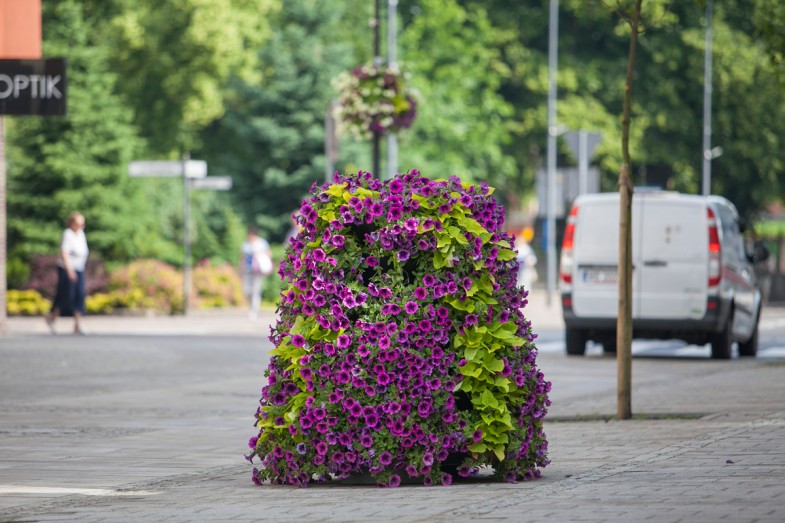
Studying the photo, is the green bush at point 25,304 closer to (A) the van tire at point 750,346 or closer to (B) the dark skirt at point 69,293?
(B) the dark skirt at point 69,293

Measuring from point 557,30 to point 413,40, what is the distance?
5.15m

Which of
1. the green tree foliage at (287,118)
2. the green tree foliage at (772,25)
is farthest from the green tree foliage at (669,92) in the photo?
the green tree foliage at (772,25)

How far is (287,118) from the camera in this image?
58.0 metres

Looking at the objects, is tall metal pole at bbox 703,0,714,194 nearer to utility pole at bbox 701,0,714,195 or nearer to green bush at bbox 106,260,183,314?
utility pole at bbox 701,0,714,195

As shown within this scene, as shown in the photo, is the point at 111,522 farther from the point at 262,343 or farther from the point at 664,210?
the point at 262,343

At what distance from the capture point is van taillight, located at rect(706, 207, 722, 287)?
2242 cm

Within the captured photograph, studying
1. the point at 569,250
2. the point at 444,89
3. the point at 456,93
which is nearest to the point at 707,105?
the point at 456,93

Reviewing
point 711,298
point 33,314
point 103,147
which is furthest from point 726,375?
point 103,147

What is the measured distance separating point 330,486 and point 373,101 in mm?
21676

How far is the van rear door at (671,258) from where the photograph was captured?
2250 centimetres

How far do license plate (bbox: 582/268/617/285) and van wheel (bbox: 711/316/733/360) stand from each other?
56.3 inches

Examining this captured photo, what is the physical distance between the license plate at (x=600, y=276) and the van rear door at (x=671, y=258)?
0.31 m

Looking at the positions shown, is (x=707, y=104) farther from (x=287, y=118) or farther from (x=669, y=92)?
(x=287, y=118)

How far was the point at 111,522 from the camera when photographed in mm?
8297
